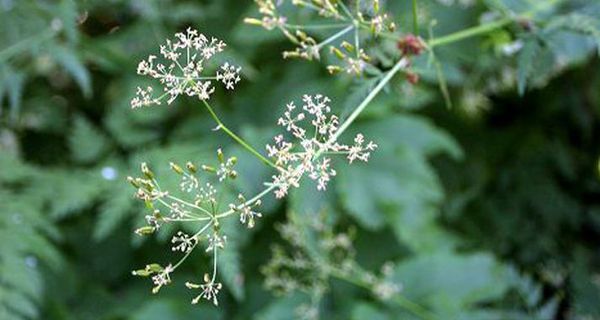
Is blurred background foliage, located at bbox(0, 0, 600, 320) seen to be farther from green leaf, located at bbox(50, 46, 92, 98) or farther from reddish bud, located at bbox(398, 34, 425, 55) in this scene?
reddish bud, located at bbox(398, 34, 425, 55)

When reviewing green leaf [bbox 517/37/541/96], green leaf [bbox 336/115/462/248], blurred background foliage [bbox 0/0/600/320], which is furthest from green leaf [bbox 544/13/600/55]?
green leaf [bbox 336/115/462/248]

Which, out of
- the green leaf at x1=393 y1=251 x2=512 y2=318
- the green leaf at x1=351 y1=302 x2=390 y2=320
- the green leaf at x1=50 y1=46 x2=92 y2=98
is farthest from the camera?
the green leaf at x1=393 y1=251 x2=512 y2=318

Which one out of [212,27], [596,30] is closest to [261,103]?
[212,27]

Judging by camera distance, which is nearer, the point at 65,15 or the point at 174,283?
the point at 65,15

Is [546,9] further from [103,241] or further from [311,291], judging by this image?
[103,241]

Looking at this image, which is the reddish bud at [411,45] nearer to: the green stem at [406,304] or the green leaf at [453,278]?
the green stem at [406,304]

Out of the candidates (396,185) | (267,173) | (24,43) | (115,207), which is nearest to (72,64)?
(24,43)

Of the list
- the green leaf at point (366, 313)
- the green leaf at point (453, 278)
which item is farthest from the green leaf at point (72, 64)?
the green leaf at point (453, 278)

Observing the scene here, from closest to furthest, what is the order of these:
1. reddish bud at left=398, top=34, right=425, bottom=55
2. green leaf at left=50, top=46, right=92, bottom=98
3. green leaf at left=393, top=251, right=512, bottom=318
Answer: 1. reddish bud at left=398, top=34, right=425, bottom=55
2. green leaf at left=50, top=46, right=92, bottom=98
3. green leaf at left=393, top=251, right=512, bottom=318
